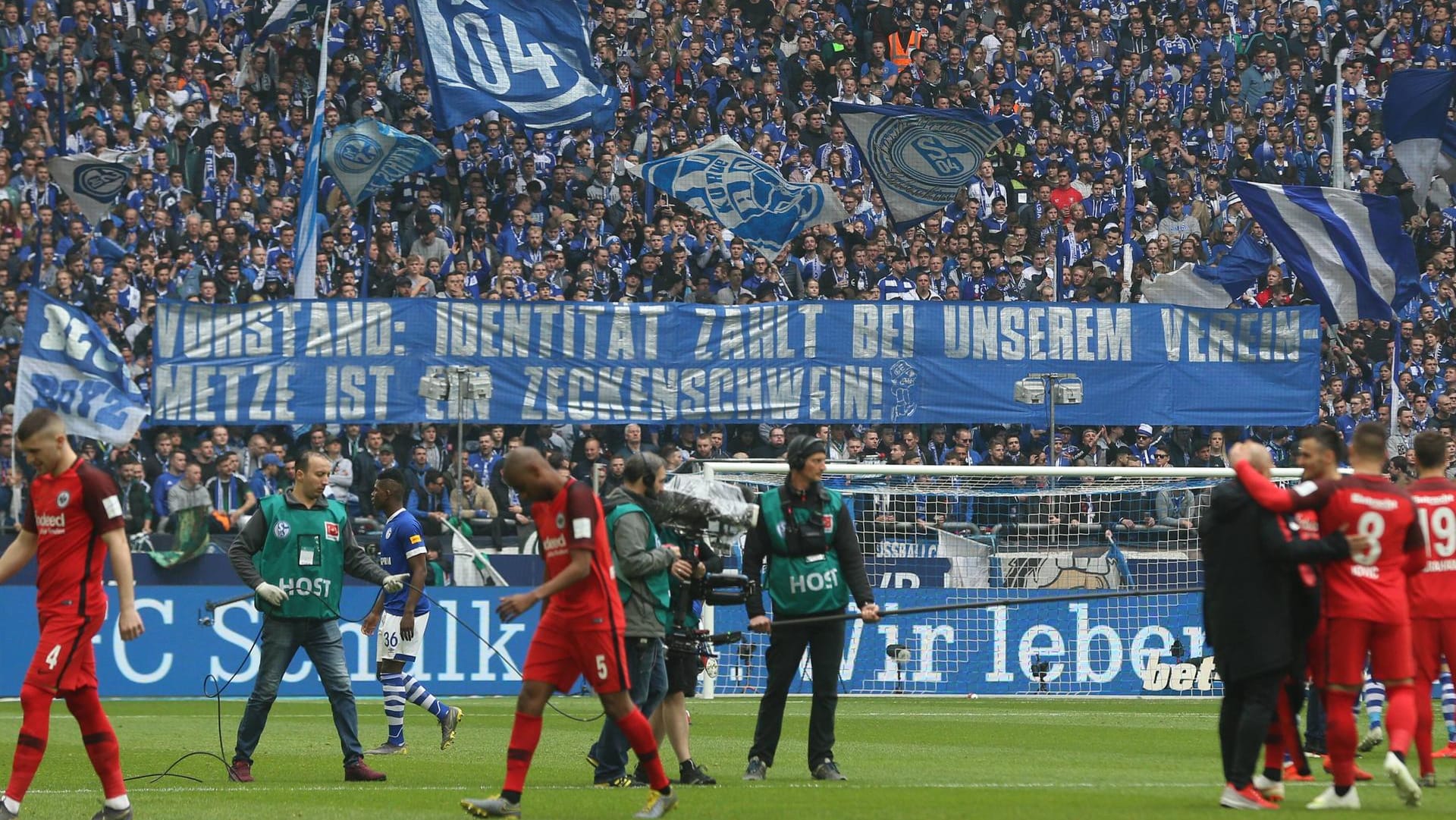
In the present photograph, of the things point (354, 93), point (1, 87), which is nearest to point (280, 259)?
point (354, 93)

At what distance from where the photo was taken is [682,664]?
12.0 m

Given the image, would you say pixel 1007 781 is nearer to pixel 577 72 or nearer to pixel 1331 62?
pixel 577 72

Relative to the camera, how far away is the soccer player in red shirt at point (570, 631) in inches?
383

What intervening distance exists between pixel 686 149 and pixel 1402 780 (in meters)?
20.4

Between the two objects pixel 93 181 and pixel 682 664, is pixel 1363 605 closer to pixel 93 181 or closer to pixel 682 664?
pixel 682 664

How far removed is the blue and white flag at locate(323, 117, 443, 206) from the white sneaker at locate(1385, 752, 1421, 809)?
1934 centimetres

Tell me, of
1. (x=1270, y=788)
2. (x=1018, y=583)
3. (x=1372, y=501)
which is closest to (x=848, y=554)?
(x=1270, y=788)

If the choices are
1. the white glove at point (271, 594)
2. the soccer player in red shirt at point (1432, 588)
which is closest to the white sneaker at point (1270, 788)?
the soccer player in red shirt at point (1432, 588)

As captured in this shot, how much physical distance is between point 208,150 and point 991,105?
1233 centimetres

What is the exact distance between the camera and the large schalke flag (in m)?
27.2

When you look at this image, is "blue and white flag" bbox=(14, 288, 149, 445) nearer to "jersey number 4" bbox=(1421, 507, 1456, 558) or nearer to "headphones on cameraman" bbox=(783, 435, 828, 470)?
"headphones on cameraman" bbox=(783, 435, 828, 470)

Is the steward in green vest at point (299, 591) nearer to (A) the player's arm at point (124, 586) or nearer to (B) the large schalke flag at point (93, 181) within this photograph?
(A) the player's arm at point (124, 586)

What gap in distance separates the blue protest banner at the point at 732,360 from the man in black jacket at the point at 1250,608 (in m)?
15.3

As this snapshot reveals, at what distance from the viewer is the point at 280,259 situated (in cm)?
2645
